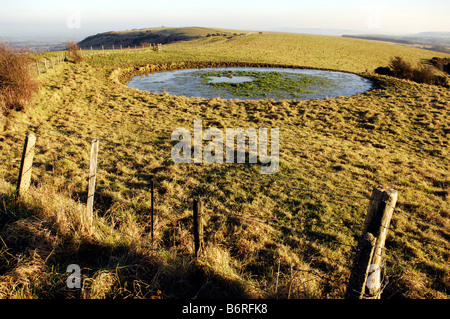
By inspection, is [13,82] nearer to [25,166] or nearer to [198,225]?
[25,166]

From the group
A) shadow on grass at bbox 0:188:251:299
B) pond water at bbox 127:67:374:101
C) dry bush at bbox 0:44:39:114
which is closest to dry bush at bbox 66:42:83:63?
pond water at bbox 127:67:374:101

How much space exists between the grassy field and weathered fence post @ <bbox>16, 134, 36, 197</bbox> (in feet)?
0.74

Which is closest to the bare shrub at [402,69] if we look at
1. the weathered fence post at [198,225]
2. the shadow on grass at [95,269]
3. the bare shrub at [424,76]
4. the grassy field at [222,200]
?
the bare shrub at [424,76]

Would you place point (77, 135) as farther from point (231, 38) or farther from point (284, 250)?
point (231, 38)

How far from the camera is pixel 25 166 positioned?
215 inches

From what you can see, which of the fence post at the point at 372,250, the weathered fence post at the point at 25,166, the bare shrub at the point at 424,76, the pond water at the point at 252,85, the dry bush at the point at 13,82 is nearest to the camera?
the fence post at the point at 372,250

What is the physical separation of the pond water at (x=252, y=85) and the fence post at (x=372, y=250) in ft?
70.5

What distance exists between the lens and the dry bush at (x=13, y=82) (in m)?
13.6

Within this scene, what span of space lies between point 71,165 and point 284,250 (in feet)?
26.7

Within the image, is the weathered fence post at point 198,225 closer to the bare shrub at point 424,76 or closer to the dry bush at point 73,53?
the dry bush at point 73,53

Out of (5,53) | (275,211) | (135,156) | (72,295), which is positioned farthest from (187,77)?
(72,295)

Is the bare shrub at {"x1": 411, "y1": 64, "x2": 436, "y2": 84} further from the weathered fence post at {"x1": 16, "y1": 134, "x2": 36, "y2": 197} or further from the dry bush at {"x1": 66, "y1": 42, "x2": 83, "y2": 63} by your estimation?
the dry bush at {"x1": 66, "y1": 42, "x2": 83, "y2": 63}

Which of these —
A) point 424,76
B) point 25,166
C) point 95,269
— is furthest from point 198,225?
point 424,76

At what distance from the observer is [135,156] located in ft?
35.6
